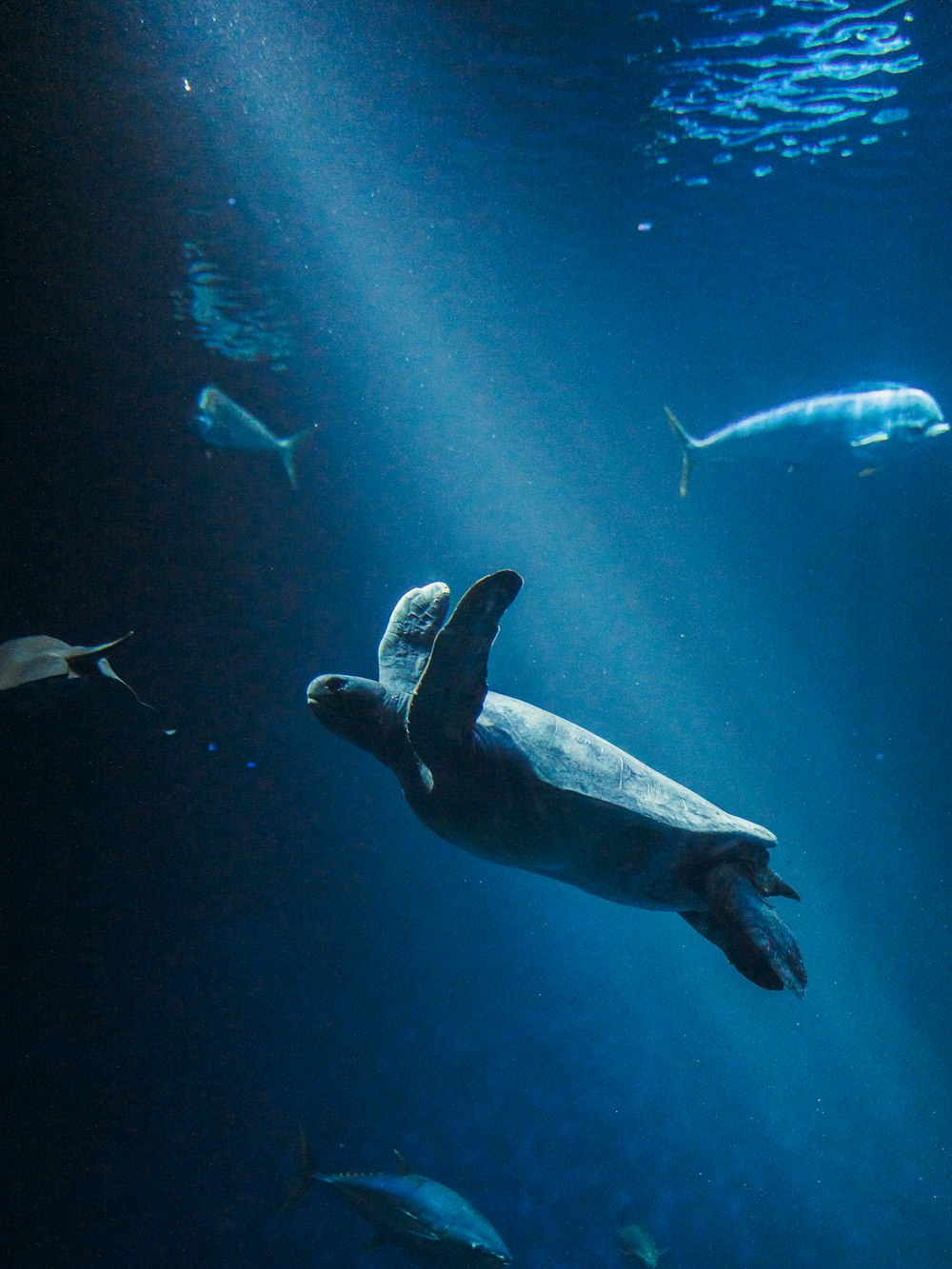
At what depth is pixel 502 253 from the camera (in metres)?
9.66

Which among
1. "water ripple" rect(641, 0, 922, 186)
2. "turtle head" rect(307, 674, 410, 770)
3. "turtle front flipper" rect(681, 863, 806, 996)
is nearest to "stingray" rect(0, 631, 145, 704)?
"turtle head" rect(307, 674, 410, 770)

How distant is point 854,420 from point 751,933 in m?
6.32

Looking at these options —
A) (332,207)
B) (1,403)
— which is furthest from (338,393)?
(1,403)

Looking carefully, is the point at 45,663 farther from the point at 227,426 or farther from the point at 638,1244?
the point at 638,1244

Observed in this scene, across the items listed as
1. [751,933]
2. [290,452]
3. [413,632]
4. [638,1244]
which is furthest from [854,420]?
[638,1244]

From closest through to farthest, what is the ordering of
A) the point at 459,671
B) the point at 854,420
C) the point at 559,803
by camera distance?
the point at 459,671
the point at 559,803
the point at 854,420

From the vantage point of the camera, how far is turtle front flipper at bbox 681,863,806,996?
107 inches

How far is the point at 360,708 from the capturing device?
307 cm

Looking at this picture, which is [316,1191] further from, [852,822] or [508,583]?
[852,822]

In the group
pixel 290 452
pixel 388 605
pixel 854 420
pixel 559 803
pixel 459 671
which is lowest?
pixel 388 605

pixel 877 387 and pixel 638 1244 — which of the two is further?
pixel 877 387

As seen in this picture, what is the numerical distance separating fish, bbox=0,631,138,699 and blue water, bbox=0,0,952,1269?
2.96 meters

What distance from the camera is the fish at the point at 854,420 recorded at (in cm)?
653

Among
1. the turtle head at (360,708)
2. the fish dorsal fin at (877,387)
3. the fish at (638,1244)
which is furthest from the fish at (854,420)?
the fish at (638,1244)
